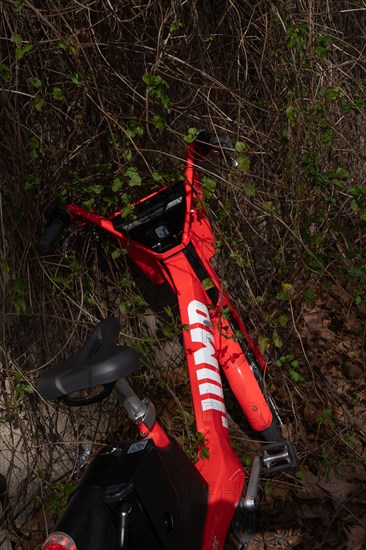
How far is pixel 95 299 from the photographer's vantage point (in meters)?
3.10

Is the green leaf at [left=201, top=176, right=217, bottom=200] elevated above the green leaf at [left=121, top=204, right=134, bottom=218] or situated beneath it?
situated beneath

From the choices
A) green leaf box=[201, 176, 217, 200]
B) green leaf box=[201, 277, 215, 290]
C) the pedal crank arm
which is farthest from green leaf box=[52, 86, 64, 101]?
the pedal crank arm

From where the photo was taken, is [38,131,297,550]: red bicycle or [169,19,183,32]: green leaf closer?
[38,131,297,550]: red bicycle

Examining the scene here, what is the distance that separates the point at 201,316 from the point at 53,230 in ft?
2.20

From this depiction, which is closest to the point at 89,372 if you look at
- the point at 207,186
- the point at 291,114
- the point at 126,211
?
the point at 126,211

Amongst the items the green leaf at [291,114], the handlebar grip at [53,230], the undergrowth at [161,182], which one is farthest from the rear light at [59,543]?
the green leaf at [291,114]

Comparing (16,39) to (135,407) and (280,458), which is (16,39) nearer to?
(135,407)

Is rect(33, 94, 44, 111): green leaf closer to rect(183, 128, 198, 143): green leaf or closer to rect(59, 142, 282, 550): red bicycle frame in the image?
rect(59, 142, 282, 550): red bicycle frame

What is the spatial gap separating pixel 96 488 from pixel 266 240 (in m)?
1.77

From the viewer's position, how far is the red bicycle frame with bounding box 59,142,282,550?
8.86 ft

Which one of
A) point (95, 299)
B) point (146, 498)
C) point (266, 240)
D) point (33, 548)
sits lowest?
point (33, 548)

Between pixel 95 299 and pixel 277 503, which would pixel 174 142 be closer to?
pixel 95 299

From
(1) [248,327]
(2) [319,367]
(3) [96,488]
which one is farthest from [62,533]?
(2) [319,367]

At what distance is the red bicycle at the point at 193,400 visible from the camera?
1.79m
